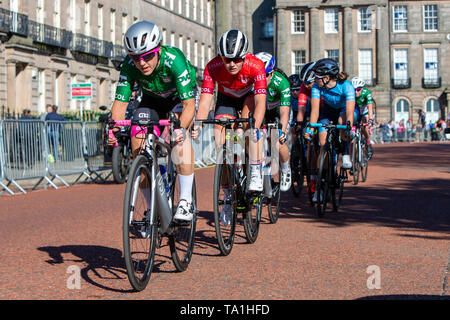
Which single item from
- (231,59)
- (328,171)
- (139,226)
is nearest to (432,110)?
(328,171)

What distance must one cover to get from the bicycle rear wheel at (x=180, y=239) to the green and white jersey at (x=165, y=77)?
2.50 ft

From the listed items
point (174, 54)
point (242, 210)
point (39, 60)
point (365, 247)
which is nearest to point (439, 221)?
point (365, 247)

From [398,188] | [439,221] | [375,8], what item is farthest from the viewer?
[375,8]

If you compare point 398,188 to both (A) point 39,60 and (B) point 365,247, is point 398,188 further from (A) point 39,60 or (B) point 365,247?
(A) point 39,60

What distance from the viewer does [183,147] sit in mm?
6824

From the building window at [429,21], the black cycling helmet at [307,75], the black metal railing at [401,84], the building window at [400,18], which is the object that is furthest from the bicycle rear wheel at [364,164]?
the building window at [429,21]

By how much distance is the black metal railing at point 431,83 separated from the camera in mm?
76188

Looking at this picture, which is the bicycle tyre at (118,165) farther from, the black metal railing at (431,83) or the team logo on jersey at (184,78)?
the black metal railing at (431,83)

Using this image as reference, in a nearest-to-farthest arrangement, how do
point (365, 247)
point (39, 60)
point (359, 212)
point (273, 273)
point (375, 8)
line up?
point (273, 273) → point (365, 247) → point (359, 212) → point (39, 60) → point (375, 8)

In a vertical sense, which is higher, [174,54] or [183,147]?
[174,54]

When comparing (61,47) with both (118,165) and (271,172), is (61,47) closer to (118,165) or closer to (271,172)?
(118,165)

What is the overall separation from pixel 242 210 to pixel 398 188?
788 cm

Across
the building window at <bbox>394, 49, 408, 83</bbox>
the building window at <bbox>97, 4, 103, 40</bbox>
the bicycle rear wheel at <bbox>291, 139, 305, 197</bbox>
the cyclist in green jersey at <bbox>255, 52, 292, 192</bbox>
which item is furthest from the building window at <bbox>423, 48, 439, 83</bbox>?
the cyclist in green jersey at <bbox>255, 52, 292, 192</bbox>

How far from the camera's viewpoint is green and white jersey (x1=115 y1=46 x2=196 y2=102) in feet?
22.2
